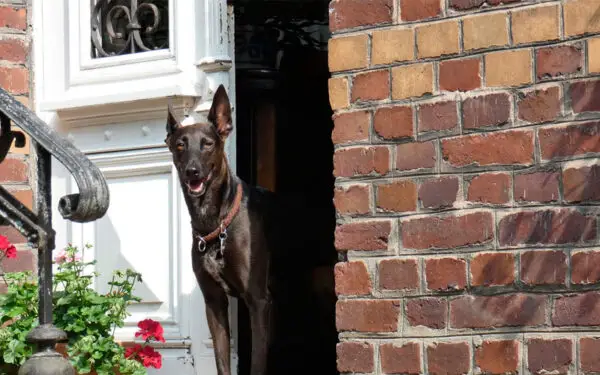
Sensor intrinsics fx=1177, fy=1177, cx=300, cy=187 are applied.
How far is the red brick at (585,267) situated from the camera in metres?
3.22

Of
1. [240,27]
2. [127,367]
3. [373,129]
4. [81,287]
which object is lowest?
[127,367]

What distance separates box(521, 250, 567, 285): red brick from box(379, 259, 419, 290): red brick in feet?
1.17

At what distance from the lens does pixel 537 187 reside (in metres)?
3.35

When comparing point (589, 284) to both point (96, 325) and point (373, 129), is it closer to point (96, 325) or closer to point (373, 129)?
point (373, 129)

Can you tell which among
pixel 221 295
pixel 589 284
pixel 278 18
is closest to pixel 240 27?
pixel 278 18

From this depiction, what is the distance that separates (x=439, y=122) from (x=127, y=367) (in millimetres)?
1706

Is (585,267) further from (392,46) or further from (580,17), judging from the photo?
(392,46)

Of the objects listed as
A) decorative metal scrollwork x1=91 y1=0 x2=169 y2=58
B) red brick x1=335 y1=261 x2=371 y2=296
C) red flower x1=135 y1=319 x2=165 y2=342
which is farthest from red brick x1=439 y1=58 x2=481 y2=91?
decorative metal scrollwork x1=91 y1=0 x2=169 y2=58

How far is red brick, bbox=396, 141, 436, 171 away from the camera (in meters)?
3.54

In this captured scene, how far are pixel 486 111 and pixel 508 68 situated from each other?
140 mm

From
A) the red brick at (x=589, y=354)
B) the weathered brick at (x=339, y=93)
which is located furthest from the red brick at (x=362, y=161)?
the red brick at (x=589, y=354)

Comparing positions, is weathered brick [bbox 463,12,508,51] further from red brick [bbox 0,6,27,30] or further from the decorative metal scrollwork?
red brick [bbox 0,6,27,30]

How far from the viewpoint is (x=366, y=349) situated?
3637 mm

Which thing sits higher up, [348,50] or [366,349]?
[348,50]
